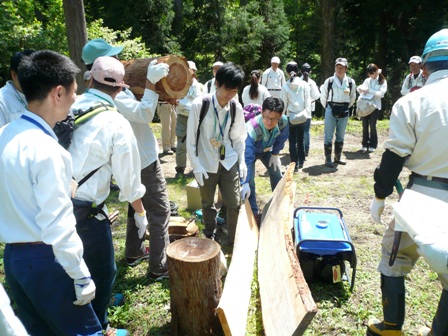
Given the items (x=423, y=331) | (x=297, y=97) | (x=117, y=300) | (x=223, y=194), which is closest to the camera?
(x=423, y=331)

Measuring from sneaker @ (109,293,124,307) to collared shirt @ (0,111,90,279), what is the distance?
174cm

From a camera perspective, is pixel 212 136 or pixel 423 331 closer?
pixel 423 331

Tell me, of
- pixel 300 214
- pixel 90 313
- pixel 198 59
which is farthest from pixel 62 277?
pixel 198 59

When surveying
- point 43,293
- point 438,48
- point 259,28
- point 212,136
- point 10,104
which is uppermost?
point 259,28

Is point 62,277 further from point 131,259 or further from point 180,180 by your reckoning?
point 180,180

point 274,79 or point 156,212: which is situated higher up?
point 274,79

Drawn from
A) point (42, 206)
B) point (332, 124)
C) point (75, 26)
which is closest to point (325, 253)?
point (42, 206)

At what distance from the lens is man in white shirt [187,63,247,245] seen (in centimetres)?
402

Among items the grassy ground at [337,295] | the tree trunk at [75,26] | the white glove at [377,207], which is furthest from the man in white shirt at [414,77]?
the tree trunk at [75,26]

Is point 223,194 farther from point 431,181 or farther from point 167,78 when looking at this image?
point 431,181

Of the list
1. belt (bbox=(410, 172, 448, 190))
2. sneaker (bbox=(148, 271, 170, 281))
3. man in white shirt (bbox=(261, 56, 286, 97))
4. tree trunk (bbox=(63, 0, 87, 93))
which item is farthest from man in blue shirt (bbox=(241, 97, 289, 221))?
man in white shirt (bbox=(261, 56, 286, 97))

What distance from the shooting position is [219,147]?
164 inches

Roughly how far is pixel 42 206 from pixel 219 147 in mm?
2563

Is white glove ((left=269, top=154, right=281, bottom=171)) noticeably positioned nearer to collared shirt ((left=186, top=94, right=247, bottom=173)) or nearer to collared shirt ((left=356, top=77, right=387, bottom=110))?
collared shirt ((left=186, top=94, right=247, bottom=173))
